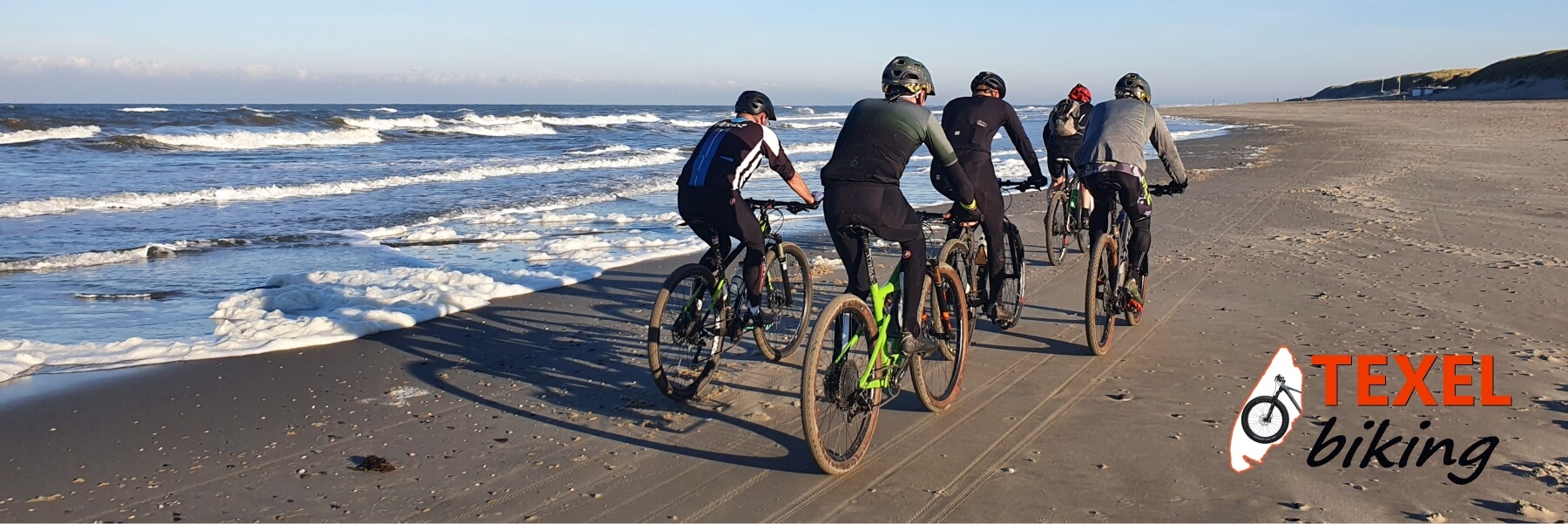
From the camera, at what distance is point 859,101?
452 centimetres

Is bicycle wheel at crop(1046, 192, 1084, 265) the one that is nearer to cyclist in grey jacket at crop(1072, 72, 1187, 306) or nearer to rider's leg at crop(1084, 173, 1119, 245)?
cyclist in grey jacket at crop(1072, 72, 1187, 306)

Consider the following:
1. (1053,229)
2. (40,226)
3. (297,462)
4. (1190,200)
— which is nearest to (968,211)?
(297,462)

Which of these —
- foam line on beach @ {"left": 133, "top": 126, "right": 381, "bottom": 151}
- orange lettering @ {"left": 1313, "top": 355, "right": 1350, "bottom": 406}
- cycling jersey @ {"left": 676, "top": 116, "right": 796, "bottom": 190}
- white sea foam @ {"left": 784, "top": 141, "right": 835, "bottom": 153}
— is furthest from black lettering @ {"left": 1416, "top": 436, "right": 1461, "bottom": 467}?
foam line on beach @ {"left": 133, "top": 126, "right": 381, "bottom": 151}

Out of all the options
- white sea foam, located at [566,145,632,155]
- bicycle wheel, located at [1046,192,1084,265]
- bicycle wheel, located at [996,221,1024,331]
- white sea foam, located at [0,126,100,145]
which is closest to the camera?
bicycle wheel, located at [996,221,1024,331]

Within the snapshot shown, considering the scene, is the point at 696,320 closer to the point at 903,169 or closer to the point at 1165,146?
the point at 903,169

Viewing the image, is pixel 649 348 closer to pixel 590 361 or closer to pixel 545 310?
pixel 590 361

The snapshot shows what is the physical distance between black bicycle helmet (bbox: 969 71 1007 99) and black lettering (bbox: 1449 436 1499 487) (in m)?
3.32

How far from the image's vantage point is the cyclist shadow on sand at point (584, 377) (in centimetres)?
460

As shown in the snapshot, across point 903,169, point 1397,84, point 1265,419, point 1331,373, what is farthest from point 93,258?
point 1397,84

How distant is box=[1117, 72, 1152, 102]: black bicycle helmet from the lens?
6.30m

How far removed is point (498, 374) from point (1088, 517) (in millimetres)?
3337

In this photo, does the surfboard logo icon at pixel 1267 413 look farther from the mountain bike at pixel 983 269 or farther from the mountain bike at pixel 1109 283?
the mountain bike at pixel 983 269

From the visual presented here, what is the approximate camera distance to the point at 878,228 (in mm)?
4367

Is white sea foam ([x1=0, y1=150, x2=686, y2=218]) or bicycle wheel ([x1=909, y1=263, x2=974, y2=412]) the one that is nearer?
bicycle wheel ([x1=909, y1=263, x2=974, y2=412])
